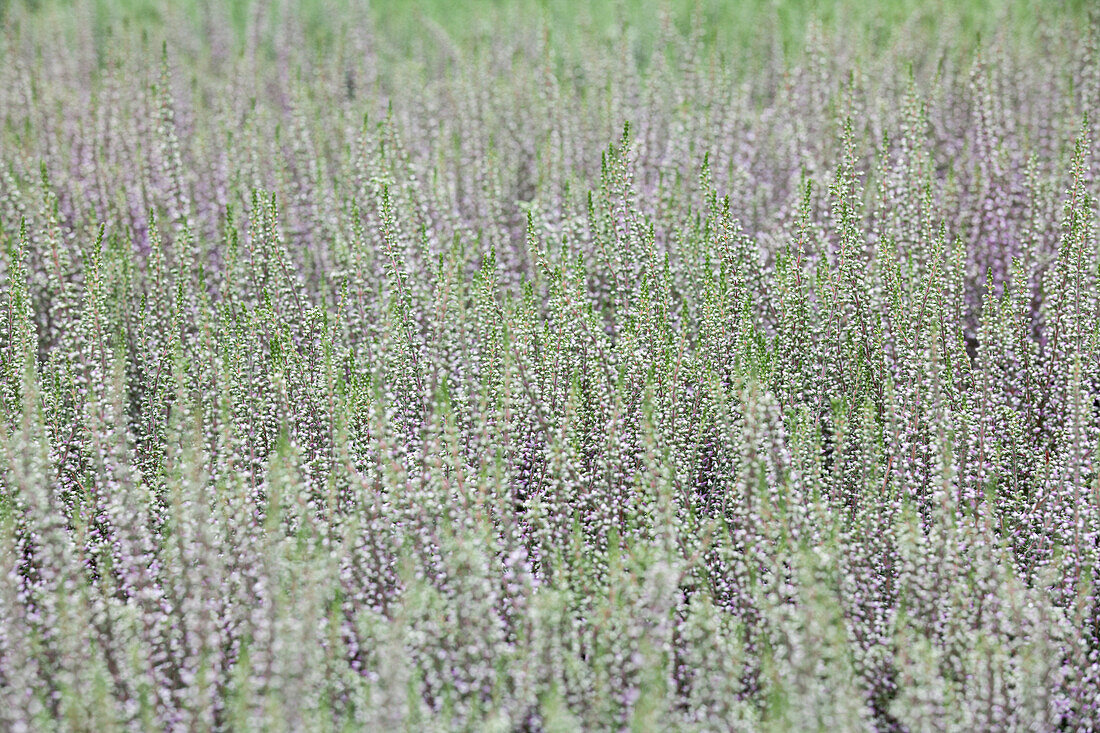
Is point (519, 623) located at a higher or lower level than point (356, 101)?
lower

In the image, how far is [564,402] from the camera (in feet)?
16.5

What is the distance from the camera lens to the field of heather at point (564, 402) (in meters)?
3.88

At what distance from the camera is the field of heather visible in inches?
153

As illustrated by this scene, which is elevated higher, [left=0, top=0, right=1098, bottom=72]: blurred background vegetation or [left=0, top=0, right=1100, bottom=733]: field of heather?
[left=0, top=0, right=1098, bottom=72]: blurred background vegetation

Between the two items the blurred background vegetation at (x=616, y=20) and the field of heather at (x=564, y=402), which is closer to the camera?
the field of heather at (x=564, y=402)

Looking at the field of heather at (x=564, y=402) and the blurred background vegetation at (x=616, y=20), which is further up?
the blurred background vegetation at (x=616, y=20)

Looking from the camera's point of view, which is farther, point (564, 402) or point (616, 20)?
point (616, 20)

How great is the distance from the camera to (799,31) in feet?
29.5

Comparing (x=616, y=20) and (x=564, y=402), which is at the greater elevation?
(x=616, y=20)

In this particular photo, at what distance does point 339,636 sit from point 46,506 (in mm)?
1282

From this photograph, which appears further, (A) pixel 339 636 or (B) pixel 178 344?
(B) pixel 178 344

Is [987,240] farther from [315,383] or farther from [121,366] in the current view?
[121,366]

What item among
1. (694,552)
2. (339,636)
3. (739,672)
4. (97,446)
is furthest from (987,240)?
(97,446)

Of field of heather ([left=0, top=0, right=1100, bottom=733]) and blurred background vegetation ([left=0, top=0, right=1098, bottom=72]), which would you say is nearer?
field of heather ([left=0, top=0, right=1100, bottom=733])
